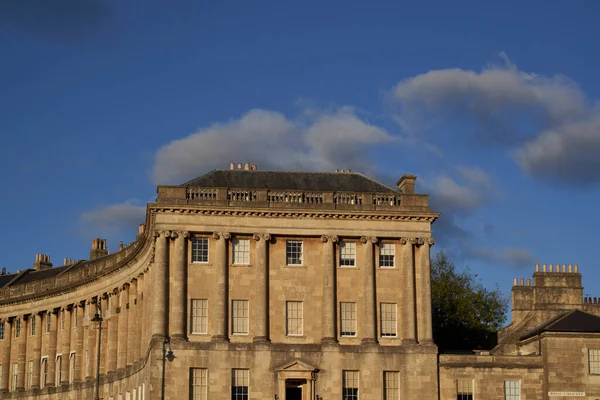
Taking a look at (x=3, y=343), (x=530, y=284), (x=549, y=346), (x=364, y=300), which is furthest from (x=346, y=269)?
(x=3, y=343)

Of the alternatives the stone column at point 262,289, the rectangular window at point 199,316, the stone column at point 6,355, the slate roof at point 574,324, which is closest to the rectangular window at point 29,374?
the stone column at point 6,355

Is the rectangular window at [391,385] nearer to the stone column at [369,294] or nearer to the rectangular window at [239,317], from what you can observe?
the stone column at [369,294]

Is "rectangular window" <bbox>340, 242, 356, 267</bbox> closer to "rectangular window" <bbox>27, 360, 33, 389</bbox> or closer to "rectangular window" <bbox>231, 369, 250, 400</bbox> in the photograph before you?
"rectangular window" <bbox>231, 369, 250, 400</bbox>

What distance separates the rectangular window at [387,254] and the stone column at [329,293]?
298cm

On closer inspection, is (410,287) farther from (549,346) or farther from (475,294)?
(475,294)

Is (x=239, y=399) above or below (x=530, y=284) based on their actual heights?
below

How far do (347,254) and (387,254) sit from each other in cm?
240

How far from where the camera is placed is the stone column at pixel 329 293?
6212cm

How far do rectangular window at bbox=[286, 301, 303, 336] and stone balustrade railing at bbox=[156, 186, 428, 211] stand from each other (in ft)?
18.7

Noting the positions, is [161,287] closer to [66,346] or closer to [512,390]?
[512,390]

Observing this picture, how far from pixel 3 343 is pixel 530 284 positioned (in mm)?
44997

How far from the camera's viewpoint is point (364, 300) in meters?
62.9

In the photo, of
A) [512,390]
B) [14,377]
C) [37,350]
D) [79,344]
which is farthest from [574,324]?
[14,377]

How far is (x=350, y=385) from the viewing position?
6175cm
